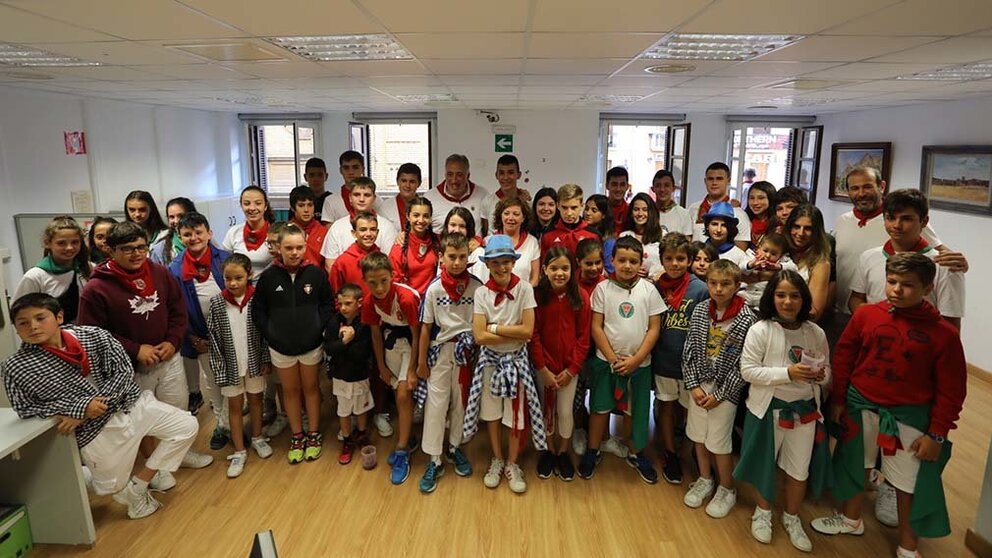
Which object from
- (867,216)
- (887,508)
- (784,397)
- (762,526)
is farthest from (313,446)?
(867,216)

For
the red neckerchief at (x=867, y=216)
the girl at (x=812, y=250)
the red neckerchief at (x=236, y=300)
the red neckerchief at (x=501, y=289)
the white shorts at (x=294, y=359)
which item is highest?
the red neckerchief at (x=867, y=216)

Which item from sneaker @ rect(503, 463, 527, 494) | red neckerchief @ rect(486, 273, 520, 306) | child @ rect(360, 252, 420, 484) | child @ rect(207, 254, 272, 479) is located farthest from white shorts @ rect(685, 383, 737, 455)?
child @ rect(207, 254, 272, 479)

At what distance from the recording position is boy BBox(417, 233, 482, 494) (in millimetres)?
2922

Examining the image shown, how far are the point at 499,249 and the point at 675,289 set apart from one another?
99cm

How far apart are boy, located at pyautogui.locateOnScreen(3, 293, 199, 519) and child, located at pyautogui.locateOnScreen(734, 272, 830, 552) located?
2812mm

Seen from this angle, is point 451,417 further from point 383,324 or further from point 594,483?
point 594,483

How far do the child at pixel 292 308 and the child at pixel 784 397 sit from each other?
7.36 ft

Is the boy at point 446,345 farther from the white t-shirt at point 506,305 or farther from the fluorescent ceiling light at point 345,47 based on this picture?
the fluorescent ceiling light at point 345,47

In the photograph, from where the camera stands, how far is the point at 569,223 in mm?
3494

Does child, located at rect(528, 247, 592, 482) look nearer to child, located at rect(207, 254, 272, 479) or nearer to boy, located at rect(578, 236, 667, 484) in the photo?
boy, located at rect(578, 236, 667, 484)

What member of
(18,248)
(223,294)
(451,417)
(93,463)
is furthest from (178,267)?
(18,248)

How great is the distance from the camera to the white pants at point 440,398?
3.00 m

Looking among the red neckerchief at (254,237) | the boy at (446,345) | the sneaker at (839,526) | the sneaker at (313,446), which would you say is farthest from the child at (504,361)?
the red neckerchief at (254,237)

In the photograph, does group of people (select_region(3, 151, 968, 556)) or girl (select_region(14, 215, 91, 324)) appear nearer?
group of people (select_region(3, 151, 968, 556))
